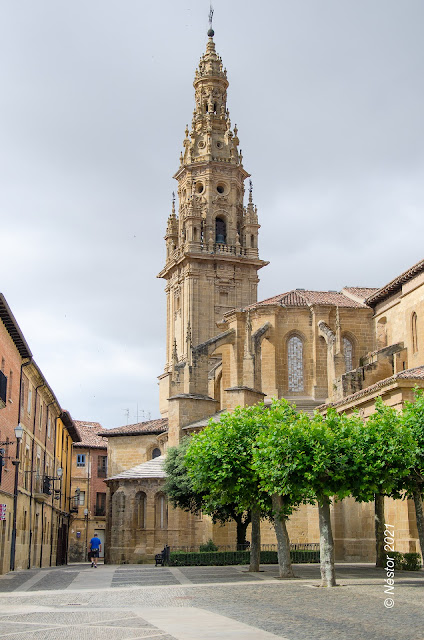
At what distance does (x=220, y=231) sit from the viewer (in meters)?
67.0

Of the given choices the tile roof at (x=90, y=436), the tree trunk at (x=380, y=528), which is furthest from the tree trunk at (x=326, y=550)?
the tile roof at (x=90, y=436)

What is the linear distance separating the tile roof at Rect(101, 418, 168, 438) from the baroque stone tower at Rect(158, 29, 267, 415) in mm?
2242

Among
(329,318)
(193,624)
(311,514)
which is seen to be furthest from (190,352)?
(193,624)

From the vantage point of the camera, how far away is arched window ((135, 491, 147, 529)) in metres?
48.2

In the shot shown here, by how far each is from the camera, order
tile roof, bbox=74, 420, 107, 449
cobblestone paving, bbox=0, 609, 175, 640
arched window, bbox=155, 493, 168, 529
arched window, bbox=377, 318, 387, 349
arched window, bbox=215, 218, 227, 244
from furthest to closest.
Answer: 1. tile roof, bbox=74, 420, 107, 449
2. arched window, bbox=215, 218, 227, 244
3. arched window, bbox=155, 493, 168, 529
4. arched window, bbox=377, 318, 387, 349
5. cobblestone paving, bbox=0, 609, 175, 640

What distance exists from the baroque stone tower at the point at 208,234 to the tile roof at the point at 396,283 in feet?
62.3

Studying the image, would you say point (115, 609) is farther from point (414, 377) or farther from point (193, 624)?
point (414, 377)

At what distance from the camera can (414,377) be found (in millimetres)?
30859

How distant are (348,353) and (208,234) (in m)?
21.8

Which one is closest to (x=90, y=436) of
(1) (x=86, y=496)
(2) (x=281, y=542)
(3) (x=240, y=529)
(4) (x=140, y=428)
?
(1) (x=86, y=496)

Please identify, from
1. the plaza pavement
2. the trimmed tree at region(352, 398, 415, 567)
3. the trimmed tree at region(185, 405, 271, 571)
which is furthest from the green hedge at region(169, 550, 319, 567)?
the trimmed tree at region(352, 398, 415, 567)

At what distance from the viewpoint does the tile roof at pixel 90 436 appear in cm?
7169

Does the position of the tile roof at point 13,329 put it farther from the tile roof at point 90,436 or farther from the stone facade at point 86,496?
the stone facade at point 86,496

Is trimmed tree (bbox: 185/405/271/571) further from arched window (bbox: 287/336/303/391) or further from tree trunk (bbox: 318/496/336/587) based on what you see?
arched window (bbox: 287/336/303/391)
